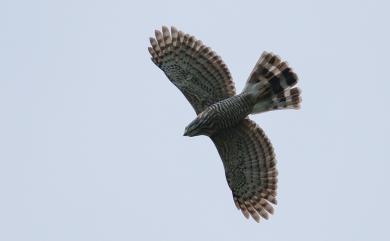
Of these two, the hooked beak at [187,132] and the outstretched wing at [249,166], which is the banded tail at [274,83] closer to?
the outstretched wing at [249,166]

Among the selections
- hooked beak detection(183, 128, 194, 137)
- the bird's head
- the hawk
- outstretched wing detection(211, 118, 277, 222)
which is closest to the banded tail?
the hawk

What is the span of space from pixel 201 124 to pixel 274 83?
2.25 m

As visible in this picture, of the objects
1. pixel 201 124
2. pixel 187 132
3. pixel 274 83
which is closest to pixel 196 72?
pixel 201 124

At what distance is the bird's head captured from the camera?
19.7 meters

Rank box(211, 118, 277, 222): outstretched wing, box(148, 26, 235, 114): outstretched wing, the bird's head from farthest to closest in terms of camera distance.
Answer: box(211, 118, 277, 222): outstretched wing < box(148, 26, 235, 114): outstretched wing < the bird's head

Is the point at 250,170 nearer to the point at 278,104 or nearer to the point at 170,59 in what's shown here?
the point at 278,104

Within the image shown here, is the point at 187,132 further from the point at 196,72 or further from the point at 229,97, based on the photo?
the point at 196,72

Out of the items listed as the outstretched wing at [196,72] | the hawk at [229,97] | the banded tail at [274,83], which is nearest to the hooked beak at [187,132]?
the hawk at [229,97]

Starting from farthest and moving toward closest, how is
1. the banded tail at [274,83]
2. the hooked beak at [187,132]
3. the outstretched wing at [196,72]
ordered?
the outstretched wing at [196,72]
the banded tail at [274,83]
the hooked beak at [187,132]

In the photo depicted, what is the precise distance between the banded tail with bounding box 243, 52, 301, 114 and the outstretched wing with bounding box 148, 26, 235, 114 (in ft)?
2.38

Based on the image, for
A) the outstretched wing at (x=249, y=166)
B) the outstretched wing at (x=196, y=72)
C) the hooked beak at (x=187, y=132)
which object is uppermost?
the outstretched wing at (x=196, y=72)

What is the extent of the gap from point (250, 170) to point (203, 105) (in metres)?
2.26

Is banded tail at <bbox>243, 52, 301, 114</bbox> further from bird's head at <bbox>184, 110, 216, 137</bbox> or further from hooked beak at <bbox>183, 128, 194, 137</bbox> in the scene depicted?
hooked beak at <bbox>183, 128, 194, 137</bbox>

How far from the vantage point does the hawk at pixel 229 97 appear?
65.3 feet
